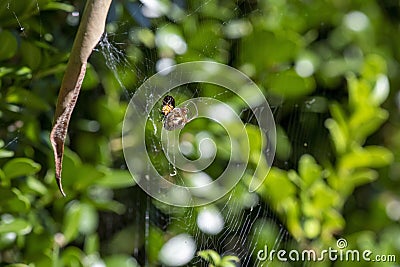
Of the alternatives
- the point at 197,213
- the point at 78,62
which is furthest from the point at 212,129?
the point at 78,62

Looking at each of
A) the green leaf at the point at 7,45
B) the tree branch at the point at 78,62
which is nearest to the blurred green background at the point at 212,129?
the green leaf at the point at 7,45

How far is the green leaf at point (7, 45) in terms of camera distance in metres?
0.62

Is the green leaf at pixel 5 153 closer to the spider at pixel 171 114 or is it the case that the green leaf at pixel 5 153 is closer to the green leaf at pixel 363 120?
the spider at pixel 171 114

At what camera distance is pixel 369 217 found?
1115 mm

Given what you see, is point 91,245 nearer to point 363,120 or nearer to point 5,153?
point 5,153

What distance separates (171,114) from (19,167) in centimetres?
15

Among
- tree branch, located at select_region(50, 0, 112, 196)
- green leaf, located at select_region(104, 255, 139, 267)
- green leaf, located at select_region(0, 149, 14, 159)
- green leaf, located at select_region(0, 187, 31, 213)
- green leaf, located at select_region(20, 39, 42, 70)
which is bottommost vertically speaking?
green leaf, located at select_region(104, 255, 139, 267)

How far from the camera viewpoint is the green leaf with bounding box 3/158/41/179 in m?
0.62

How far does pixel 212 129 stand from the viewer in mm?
861

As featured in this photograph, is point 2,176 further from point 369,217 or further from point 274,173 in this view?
point 369,217

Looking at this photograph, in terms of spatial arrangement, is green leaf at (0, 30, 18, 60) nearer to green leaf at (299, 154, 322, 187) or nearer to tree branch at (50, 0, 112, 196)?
tree branch at (50, 0, 112, 196)

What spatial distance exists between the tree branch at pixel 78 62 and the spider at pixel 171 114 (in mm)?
209

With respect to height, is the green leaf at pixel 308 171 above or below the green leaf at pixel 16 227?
below

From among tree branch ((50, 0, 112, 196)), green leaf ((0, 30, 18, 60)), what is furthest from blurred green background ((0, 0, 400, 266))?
tree branch ((50, 0, 112, 196))
